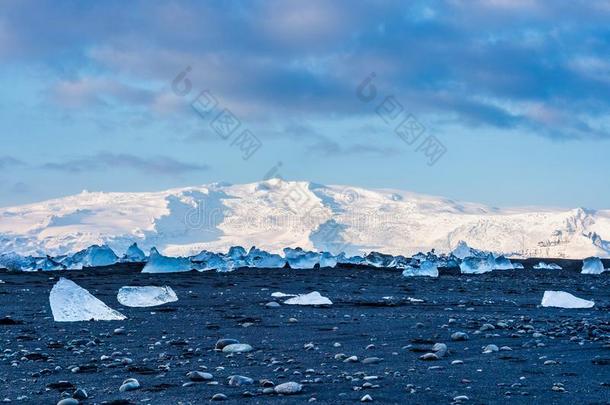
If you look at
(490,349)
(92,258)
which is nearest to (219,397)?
(490,349)

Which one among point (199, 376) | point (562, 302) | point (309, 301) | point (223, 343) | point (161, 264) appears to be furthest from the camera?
point (161, 264)

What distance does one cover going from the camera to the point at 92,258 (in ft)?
64.4

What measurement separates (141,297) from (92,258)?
10487 millimetres

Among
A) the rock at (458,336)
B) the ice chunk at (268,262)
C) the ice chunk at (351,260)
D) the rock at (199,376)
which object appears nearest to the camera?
the rock at (199,376)

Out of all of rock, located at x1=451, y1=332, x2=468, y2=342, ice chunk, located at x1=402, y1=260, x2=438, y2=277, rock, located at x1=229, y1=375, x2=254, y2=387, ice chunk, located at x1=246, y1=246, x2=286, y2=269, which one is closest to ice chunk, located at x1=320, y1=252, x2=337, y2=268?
ice chunk, located at x1=246, y1=246, x2=286, y2=269

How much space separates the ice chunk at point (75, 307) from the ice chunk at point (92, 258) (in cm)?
1121

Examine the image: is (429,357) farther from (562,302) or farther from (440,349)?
(562,302)

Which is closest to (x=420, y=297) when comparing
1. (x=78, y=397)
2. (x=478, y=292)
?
(x=478, y=292)

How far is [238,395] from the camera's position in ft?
13.6

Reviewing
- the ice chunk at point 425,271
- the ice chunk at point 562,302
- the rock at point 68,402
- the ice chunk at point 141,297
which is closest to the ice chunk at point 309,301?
the ice chunk at point 141,297

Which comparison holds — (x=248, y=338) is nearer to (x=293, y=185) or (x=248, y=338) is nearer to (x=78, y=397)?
(x=78, y=397)

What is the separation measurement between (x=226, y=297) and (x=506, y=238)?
40.3 m

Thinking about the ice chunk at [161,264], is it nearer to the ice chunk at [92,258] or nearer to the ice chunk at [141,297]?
the ice chunk at [92,258]

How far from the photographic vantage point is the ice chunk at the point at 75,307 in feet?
26.5
